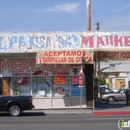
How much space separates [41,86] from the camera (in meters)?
26.8

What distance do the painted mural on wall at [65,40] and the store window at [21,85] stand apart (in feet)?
7.30

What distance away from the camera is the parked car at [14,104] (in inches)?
852

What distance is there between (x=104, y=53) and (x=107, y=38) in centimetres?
107

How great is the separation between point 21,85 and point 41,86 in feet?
4.62

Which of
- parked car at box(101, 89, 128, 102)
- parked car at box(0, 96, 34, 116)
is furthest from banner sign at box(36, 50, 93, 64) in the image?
parked car at box(101, 89, 128, 102)

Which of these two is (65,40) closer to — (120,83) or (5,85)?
(5,85)

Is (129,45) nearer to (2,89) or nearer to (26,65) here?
(26,65)

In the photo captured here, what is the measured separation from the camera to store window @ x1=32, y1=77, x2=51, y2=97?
1049 inches

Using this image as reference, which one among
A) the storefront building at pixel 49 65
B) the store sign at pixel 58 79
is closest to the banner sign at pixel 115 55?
the storefront building at pixel 49 65

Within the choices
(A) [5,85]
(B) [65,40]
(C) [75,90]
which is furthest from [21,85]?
(B) [65,40]

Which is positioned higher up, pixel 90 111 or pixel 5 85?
pixel 5 85

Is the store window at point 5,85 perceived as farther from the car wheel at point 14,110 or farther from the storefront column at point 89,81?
the storefront column at point 89,81

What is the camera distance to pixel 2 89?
26594 millimetres

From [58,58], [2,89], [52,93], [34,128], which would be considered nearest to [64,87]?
[52,93]
